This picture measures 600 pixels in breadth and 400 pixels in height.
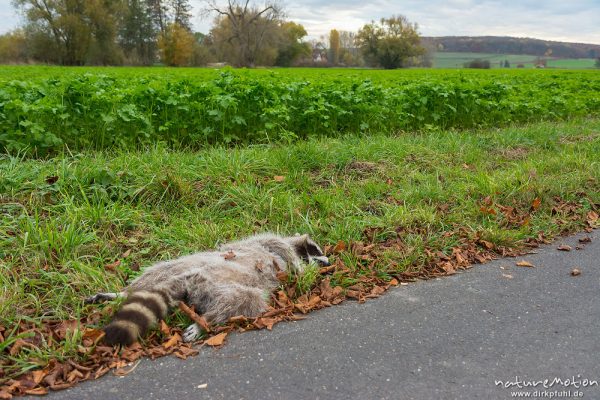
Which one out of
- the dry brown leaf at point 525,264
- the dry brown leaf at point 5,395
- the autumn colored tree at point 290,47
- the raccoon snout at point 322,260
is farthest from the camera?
the autumn colored tree at point 290,47

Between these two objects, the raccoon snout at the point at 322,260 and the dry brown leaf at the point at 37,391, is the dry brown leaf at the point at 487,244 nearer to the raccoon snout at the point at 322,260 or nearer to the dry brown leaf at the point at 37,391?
the raccoon snout at the point at 322,260

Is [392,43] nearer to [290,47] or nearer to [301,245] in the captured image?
[290,47]

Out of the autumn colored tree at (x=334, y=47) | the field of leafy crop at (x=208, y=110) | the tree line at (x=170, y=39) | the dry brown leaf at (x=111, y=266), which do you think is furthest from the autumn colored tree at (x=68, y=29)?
the dry brown leaf at (x=111, y=266)

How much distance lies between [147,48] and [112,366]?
71469 mm

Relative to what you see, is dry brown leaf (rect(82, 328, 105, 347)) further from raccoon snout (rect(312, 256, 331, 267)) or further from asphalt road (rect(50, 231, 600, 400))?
raccoon snout (rect(312, 256, 331, 267))

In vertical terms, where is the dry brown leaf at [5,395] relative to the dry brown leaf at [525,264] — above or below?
above

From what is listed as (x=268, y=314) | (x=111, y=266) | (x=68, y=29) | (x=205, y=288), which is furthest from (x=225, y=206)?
(x=68, y=29)

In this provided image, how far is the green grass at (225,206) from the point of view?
3707 millimetres

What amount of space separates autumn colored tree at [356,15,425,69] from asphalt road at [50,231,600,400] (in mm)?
71206

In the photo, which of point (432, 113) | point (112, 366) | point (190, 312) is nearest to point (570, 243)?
point (190, 312)

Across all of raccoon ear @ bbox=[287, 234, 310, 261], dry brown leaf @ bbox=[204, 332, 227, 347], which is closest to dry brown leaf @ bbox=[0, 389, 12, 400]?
dry brown leaf @ bbox=[204, 332, 227, 347]

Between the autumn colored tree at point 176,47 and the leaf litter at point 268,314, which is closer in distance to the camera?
the leaf litter at point 268,314

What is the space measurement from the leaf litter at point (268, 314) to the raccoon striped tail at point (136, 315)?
0.17 ft

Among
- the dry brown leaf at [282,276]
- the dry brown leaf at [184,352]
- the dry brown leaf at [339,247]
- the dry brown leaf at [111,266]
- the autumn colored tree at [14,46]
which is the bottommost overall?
the dry brown leaf at [184,352]
